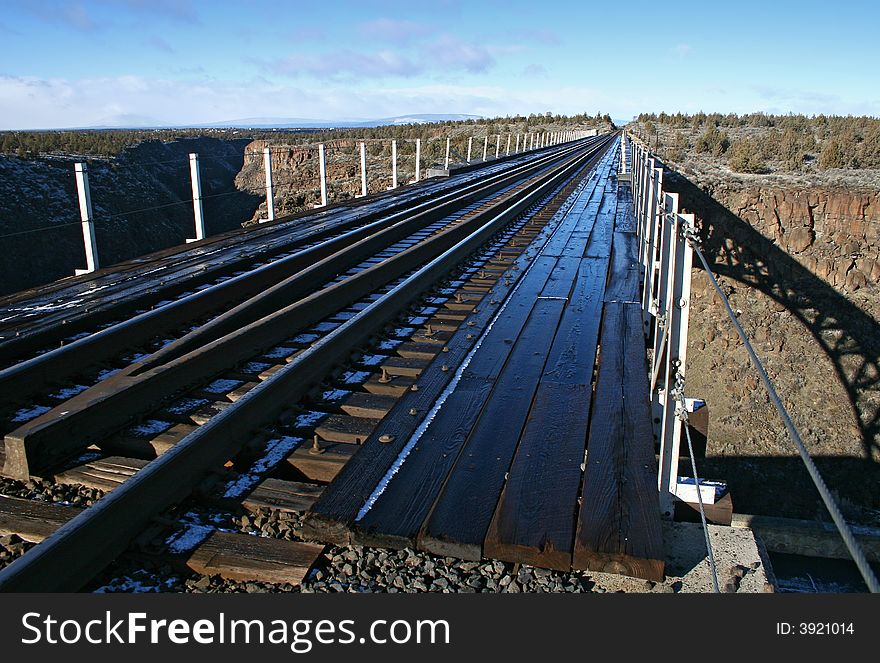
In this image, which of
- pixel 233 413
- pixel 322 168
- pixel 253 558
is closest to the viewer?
pixel 253 558

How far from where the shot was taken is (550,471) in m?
3.33

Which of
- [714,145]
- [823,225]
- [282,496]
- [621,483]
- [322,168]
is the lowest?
[823,225]

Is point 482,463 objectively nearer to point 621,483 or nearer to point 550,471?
point 550,471

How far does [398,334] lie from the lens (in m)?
5.91

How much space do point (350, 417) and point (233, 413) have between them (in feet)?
2.47

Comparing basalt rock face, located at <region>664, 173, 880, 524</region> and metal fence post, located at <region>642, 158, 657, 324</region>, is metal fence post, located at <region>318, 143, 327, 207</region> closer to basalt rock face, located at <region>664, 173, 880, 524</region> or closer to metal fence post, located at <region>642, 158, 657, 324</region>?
metal fence post, located at <region>642, 158, 657, 324</region>

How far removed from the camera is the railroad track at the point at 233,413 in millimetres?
2846

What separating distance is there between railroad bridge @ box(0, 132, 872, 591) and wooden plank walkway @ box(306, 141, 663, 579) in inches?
0.5

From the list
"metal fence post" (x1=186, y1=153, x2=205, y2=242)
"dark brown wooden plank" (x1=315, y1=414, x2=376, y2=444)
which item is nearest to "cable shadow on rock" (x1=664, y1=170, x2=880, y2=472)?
"metal fence post" (x1=186, y1=153, x2=205, y2=242)

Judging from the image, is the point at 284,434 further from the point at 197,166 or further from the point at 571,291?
the point at 197,166

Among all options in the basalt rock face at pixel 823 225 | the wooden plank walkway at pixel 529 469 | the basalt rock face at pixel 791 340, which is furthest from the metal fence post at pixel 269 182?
the basalt rock face at pixel 823 225

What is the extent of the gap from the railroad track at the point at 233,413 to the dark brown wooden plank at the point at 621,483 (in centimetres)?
111

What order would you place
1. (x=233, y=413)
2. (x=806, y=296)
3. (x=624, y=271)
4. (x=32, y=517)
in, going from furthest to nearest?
1. (x=806, y=296)
2. (x=624, y=271)
3. (x=233, y=413)
4. (x=32, y=517)

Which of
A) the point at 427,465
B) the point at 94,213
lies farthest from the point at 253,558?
the point at 94,213
